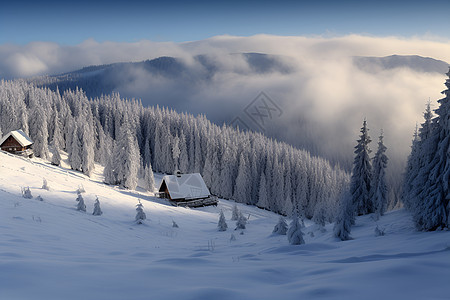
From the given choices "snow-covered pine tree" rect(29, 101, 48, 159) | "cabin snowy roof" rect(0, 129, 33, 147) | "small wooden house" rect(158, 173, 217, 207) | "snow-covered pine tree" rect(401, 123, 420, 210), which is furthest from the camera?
"snow-covered pine tree" rect(29, 101, 48, 159)

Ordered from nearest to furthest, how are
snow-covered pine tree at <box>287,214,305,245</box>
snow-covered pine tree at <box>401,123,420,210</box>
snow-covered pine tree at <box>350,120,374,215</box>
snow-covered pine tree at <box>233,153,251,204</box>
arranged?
snow-covered pine tree at <box>287,214,305,245</box> → snow-covered pine tree at <box>401,123,420,210</box> → snow-covered pine tree at <box>350,120,374,215</box> → snow-covered pine tree at <box>233,153,251,204</box>

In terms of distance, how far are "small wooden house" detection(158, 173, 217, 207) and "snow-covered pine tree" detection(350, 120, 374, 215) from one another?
30460 mm

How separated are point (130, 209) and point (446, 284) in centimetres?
1891

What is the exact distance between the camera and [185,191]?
48.0 meters

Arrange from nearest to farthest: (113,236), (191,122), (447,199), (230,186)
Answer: (447,199), (113,236), (230,186), (191,122)

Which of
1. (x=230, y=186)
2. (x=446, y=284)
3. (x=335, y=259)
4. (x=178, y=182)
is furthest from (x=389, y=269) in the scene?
(x=230, y=186)

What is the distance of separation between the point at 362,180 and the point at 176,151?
66334 mm

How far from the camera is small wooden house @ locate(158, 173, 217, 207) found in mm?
46812

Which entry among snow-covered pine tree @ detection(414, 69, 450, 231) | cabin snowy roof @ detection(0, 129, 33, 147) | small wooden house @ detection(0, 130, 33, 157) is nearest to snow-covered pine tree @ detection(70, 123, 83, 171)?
small wooden house @ detection(0, 130, 33, 157)

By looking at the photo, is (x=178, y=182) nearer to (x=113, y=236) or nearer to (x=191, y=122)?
(x=113, y=236)

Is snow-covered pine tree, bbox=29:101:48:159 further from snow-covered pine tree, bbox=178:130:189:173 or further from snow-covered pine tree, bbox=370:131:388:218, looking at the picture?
snow-covered pine tree, bbox=370:131:388:218

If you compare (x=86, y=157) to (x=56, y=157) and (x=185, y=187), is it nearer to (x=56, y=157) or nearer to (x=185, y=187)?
(x=56, y=157)

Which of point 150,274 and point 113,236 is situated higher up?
point 150,274

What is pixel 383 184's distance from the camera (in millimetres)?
21500
